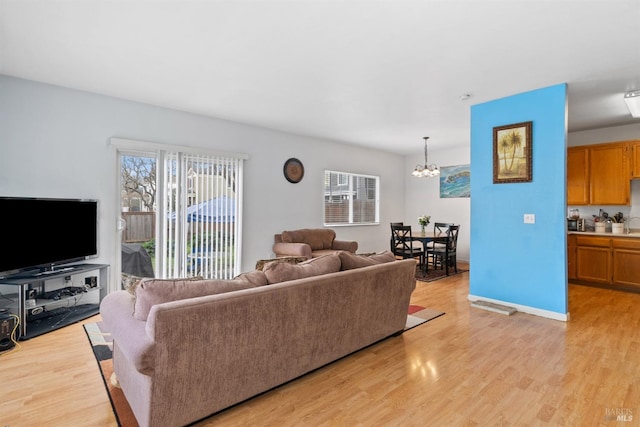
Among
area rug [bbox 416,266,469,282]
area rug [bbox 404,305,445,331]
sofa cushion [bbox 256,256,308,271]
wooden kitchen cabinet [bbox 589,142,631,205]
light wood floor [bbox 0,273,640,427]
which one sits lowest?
light wood floor [bbox 0,273,640,427]

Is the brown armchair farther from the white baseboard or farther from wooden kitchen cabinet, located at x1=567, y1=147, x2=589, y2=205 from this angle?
wooden kitchen cabinet, located at x1=567, y1=147, x2=589, y2=205

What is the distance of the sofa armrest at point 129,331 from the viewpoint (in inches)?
61.3

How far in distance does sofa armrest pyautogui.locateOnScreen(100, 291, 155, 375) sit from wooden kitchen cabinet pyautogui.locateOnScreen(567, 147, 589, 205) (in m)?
6.41

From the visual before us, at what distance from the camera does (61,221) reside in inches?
137

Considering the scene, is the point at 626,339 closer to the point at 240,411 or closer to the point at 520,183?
the point at 520,183

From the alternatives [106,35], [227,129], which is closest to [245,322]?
[106,35]

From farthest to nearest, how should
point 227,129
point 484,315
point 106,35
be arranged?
point 227,129 < point 484,315 < point 106,35

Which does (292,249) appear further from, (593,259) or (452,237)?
(593,259)

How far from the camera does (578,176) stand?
529cm

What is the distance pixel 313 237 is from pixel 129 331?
4309mm

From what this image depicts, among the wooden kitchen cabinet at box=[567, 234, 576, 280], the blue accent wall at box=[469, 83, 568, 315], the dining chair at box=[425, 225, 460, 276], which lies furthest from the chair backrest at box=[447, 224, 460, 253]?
the wooden kitchen cabinet at box=[567, 234, 576, 280]

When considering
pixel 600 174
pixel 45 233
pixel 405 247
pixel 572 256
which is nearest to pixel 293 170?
pixel 405 247

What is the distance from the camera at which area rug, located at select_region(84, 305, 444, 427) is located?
6.29ft

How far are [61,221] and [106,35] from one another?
2105mm
